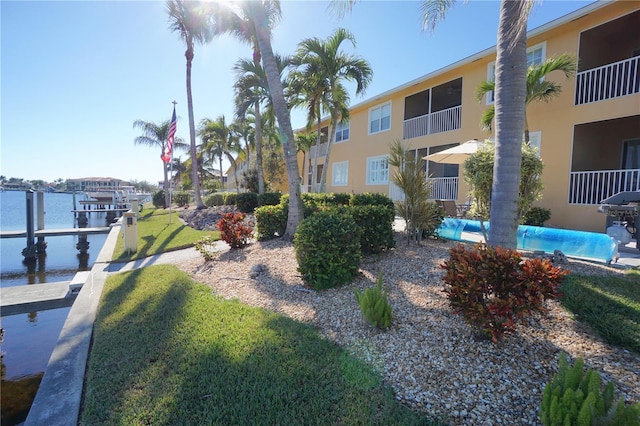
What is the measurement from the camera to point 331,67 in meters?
13.7

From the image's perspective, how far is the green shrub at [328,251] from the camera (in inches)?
209

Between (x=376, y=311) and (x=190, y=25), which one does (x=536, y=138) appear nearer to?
(x=376, y=311)

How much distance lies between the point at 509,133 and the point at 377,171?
1503 cm

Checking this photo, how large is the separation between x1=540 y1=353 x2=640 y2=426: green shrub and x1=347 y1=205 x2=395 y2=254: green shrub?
4672mm

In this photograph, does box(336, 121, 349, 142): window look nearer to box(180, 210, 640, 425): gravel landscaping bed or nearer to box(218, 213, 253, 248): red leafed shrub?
box(218, 213, 253, 248): red leafed shrub

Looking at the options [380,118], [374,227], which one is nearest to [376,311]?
[374,227]

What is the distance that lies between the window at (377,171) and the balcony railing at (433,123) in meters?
2.15

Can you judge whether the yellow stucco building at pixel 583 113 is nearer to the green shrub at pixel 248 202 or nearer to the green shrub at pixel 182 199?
the green shrub at pixel 248 202

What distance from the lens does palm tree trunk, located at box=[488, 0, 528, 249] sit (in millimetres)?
4375

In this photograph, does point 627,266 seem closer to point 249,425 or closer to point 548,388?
point 548,388

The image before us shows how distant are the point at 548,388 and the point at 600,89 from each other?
39.8 feet

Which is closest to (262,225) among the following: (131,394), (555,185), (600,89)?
(131,394)

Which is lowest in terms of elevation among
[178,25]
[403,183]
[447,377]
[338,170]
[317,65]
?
[447,377]

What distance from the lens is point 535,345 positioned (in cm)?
328
